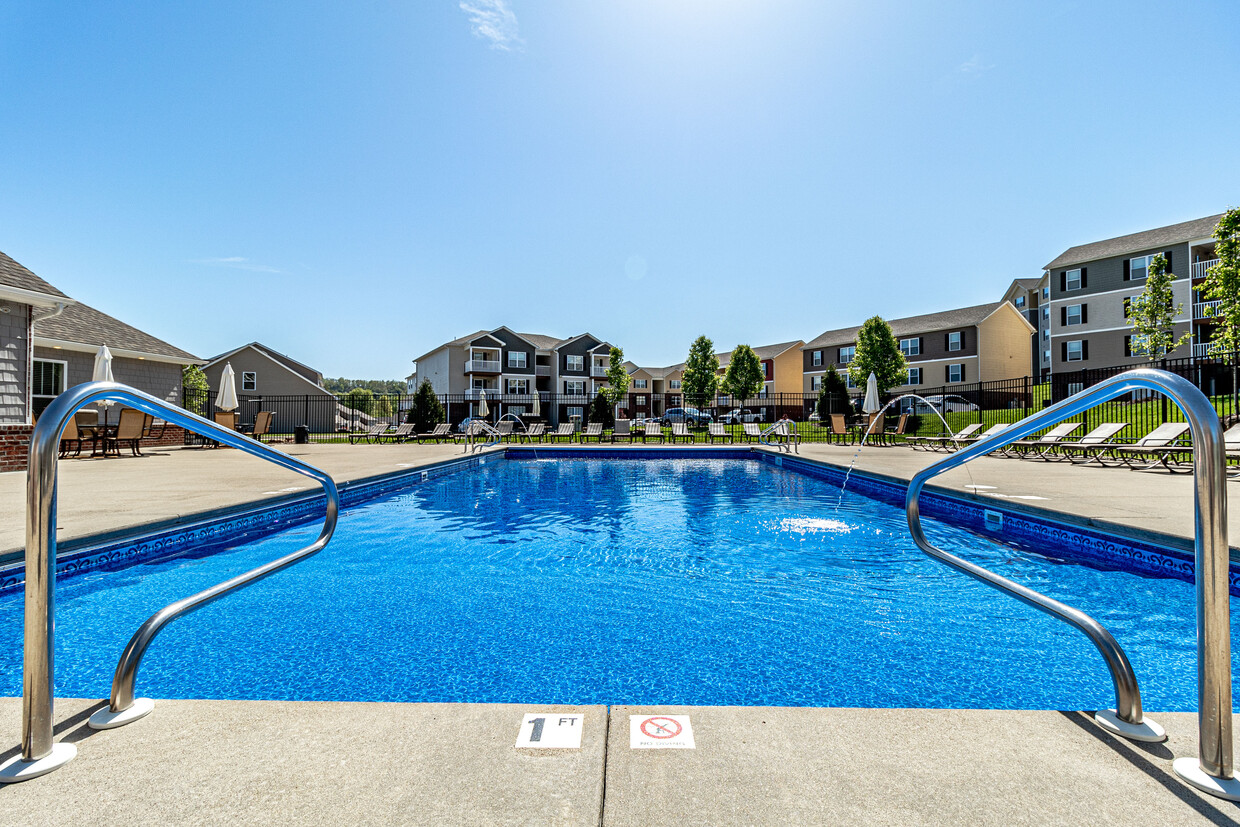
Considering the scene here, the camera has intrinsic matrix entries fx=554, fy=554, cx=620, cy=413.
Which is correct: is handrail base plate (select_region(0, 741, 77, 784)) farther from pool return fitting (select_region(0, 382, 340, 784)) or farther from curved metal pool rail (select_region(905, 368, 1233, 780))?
curved metal pool rail (select_region(905, 368, 1233, 780))

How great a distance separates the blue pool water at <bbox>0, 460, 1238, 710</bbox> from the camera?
117 inches

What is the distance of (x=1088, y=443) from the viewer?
10.9m

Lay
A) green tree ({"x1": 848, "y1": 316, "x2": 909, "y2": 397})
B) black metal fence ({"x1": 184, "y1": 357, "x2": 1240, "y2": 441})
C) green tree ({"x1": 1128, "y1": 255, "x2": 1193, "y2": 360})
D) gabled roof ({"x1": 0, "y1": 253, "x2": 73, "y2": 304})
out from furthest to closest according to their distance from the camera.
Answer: green tree ({"x1": 848, "y1": 316, "x2": 909, "y2": 397}), green tree ({"x1": 1128, "y1": 255, "x2": 1193, "y2": 360}), black metal fence ({"x1": 184, "y1": 357, "x2": 1240, "y2": 441}), gabled roof ({"x1": 0, "y1": 253, "x2": 73, "y2": 304})

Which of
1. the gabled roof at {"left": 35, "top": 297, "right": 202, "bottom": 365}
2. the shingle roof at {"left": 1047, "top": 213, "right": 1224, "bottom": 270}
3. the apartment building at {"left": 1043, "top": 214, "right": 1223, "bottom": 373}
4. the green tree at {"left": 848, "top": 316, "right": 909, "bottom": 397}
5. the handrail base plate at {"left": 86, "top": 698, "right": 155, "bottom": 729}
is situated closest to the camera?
the handrail base plate at {"left": 86, "top": 698, "right": 155, "bottom": 729}

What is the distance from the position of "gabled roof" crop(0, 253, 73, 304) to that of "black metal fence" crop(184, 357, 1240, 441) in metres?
11.9

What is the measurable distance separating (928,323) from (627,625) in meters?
45.8

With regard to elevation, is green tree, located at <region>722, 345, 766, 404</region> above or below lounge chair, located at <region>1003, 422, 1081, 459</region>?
above

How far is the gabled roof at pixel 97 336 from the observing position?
15477 millimetres

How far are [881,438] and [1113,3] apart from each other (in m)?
13.1

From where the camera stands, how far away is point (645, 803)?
133 cm

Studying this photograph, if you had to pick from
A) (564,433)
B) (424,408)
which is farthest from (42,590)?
(424,408)

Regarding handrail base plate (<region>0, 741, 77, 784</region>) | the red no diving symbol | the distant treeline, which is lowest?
the red no diving symbol

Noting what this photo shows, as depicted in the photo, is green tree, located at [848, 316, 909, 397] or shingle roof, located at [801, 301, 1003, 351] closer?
green tree, located at [848, 316, 909, 397]

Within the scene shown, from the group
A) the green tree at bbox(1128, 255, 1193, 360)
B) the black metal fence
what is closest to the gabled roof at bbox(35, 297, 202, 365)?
the black metal fence
